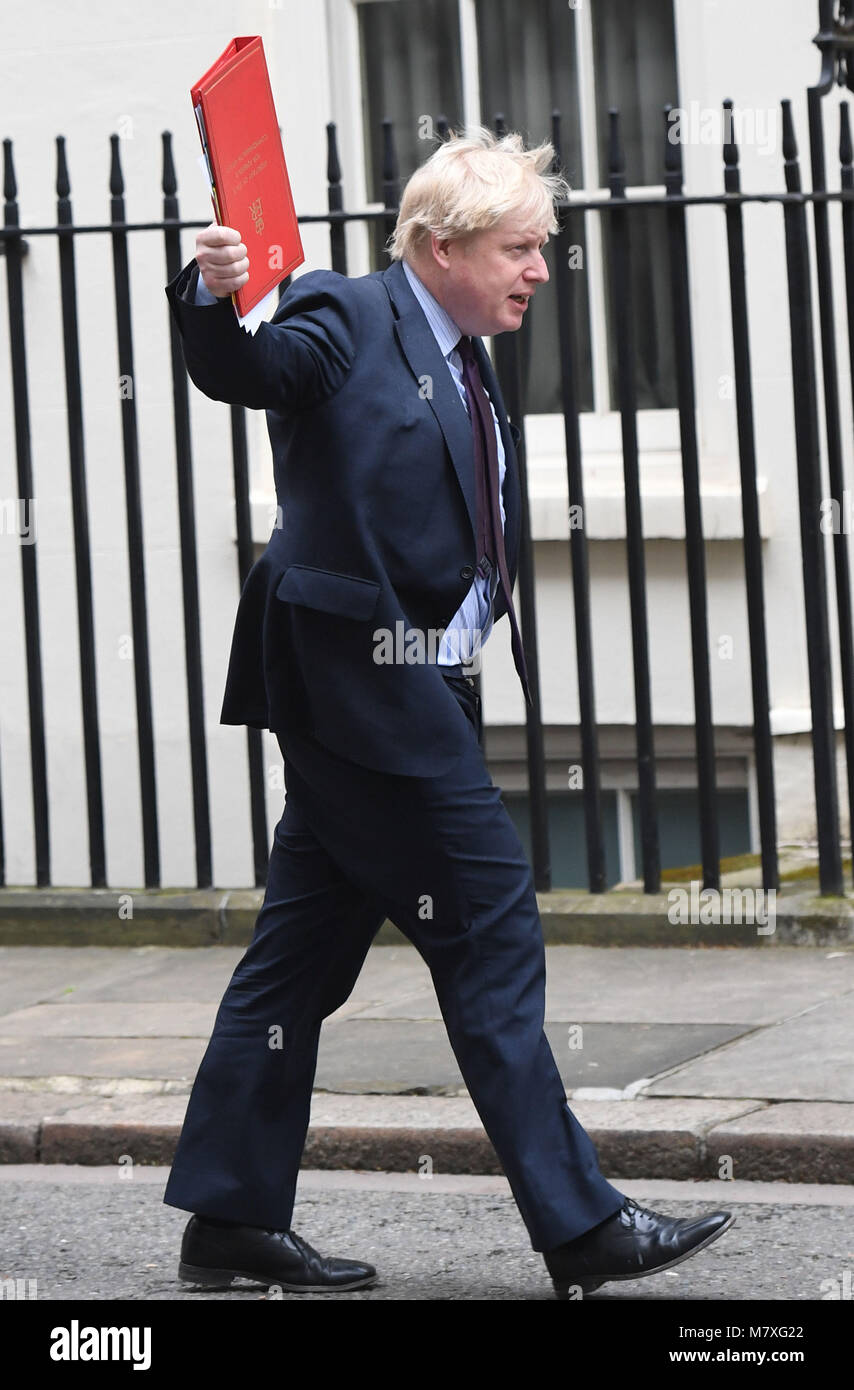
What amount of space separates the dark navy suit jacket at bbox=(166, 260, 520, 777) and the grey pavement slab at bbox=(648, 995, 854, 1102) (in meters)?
1.60

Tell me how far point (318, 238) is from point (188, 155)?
0.58 metres

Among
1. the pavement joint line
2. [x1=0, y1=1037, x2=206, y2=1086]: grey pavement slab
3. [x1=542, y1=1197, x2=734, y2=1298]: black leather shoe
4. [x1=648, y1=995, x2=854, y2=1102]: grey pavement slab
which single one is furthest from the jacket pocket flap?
the pavement joint line

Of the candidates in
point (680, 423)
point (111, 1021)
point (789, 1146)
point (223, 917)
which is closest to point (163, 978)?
point (223, 917)

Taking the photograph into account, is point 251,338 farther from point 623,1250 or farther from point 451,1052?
point 451,1052

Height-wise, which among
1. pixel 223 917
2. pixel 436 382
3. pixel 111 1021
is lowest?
pixel 111 1021

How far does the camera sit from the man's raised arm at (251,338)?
321cm

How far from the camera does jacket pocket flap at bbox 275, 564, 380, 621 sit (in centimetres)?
358

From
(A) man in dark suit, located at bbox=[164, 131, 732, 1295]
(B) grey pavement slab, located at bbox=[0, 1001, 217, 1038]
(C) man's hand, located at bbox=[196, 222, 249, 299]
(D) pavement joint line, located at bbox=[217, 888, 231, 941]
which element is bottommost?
(B) grey pavement slab, located at bbox=[0, 1001, 217, 1038]

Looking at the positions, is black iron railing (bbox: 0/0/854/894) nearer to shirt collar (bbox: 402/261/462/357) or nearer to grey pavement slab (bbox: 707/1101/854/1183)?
grey pavement slab (bbox: 707/1101/854/1183)

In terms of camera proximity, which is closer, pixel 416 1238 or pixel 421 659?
pixel 421 659

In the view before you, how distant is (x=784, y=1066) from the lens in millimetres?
5086

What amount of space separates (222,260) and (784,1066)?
2711 mm

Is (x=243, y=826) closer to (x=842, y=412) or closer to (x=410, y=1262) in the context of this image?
(x=842, y=412)

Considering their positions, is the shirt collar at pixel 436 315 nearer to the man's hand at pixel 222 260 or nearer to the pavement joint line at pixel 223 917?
the man's hand at pixel 222 260
